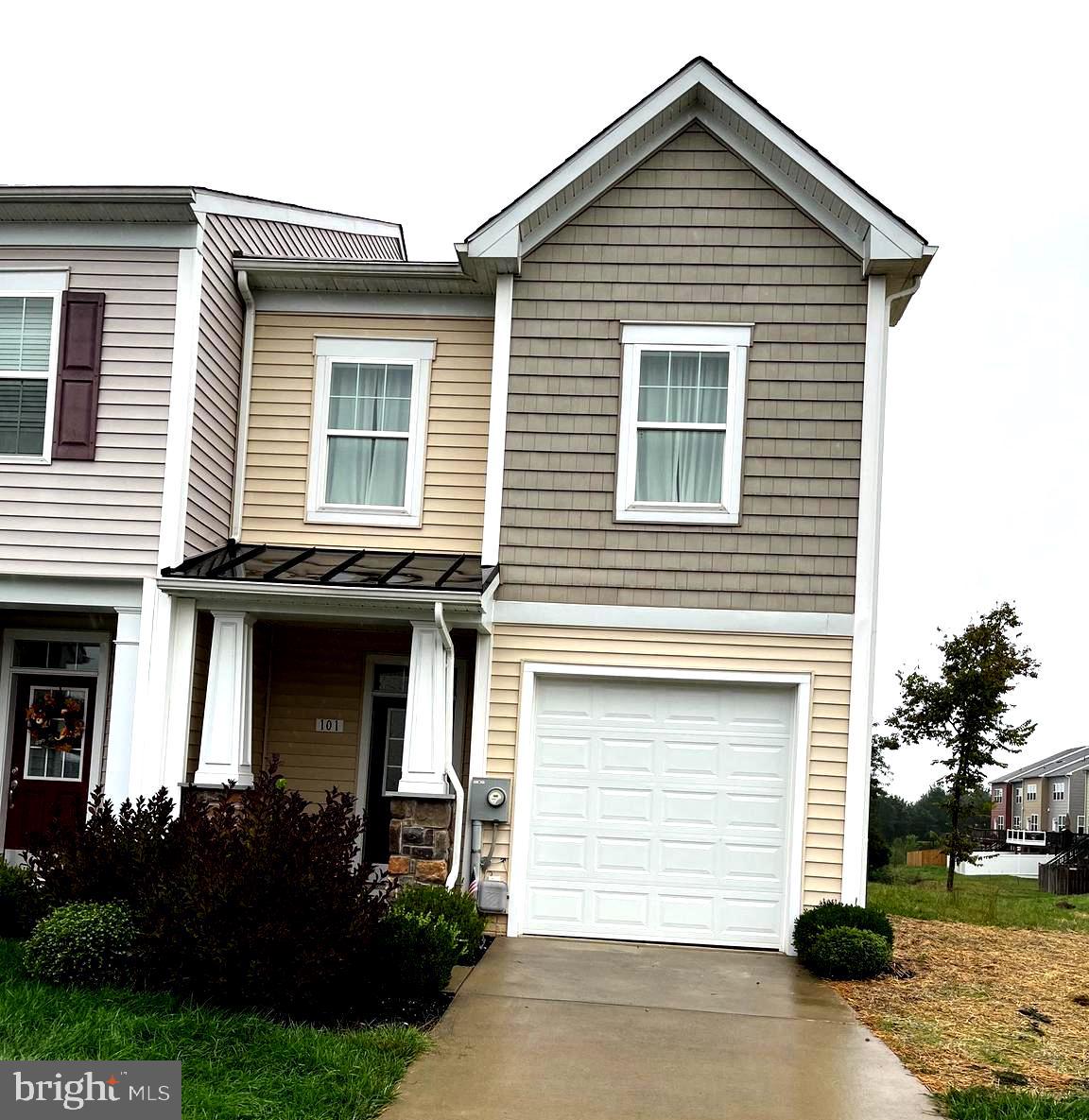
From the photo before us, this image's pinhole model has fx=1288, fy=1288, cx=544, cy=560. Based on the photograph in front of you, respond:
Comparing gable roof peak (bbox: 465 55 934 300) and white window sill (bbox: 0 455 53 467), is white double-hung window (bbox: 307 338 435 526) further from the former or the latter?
white window sill (bbox: 0 455 53 467)

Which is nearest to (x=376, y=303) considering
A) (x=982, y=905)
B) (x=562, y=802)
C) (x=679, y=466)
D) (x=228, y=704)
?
(x=679, y=466)

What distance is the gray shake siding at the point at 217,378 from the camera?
11656mm

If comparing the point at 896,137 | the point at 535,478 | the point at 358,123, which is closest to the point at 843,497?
the point at 535,478

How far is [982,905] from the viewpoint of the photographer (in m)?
16.1

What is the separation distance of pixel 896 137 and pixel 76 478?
1134cm

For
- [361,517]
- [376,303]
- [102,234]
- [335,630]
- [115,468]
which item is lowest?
[335,630]

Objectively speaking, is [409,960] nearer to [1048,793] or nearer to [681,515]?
[681,515]

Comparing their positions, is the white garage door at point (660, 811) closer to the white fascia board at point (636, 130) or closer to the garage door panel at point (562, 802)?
the garage door panel at point (562, 802)

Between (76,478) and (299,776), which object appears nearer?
(76,478)

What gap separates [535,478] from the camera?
11.7 metres

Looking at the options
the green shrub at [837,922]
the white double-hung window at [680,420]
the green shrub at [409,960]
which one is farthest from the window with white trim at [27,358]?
the green shrub at [837,922]

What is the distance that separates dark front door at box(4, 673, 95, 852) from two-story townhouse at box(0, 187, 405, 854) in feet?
6.42

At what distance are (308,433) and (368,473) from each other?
71cm

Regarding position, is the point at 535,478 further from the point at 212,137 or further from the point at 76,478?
the point at 212,137
